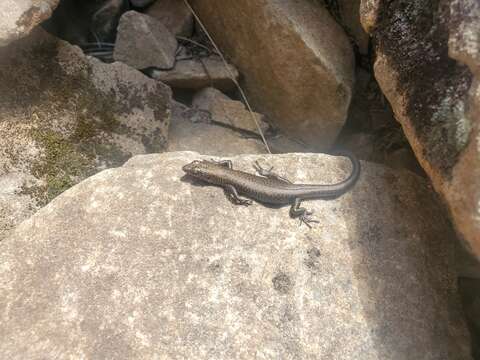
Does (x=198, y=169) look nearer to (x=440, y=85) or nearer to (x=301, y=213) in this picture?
(x=301, y=213)

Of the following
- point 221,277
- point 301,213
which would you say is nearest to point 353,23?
point 301,213

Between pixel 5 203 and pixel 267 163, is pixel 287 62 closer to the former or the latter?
pixel 267 163

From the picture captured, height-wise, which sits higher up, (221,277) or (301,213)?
(301,213)

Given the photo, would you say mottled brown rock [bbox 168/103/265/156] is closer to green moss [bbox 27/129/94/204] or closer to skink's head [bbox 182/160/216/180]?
green moss [bbox 27/129/94/204]

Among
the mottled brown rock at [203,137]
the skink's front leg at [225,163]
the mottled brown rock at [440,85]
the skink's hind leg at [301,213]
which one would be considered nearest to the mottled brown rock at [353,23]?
the mottled brown rock at [203,137]

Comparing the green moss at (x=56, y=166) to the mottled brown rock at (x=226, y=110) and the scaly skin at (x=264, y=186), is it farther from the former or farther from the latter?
the mottled brown rock at (x=226, y=110)

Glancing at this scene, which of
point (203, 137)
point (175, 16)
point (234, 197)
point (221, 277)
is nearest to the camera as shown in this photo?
point (221, 277)

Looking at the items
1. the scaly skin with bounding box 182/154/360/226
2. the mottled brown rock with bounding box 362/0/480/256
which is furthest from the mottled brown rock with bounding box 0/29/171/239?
the mottled brown rock with bounding box 362/0/480/256
